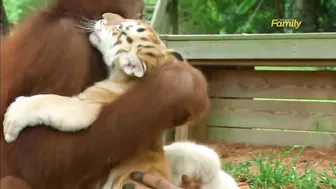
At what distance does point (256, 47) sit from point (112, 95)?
3.39m

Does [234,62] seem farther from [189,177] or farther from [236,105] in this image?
[189,177]

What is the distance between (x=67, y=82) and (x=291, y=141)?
156 inches

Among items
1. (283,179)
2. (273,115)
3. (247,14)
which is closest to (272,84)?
(273,115)

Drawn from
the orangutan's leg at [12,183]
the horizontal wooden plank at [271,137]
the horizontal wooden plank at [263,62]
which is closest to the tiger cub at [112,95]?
the orangutan's leg at [12,183]

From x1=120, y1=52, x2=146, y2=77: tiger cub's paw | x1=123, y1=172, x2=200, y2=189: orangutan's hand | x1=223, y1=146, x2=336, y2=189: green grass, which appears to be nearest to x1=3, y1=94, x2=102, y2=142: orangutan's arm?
x1=120, y1=52, x2=146, y2=77: tiger cub's paw

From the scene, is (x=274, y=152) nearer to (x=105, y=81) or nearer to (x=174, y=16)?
(x=174, y=16)

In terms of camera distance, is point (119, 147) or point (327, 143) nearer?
point (119, 147)

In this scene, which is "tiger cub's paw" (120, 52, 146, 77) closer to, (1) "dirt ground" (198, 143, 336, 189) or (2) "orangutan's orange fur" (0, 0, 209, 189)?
(2) "orangutan's orange fur" (0, 0, 209, 189)

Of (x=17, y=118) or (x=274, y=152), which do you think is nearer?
(x=17, y=118)

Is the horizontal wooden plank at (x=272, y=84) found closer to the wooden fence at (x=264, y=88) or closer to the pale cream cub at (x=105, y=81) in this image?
the wooden fence at (x=264, y=88)

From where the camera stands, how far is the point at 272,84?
5973mm

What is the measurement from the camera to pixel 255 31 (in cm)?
682

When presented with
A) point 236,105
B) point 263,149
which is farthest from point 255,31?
point 263,149

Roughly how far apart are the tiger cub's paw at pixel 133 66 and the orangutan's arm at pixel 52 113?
163 millimetres
